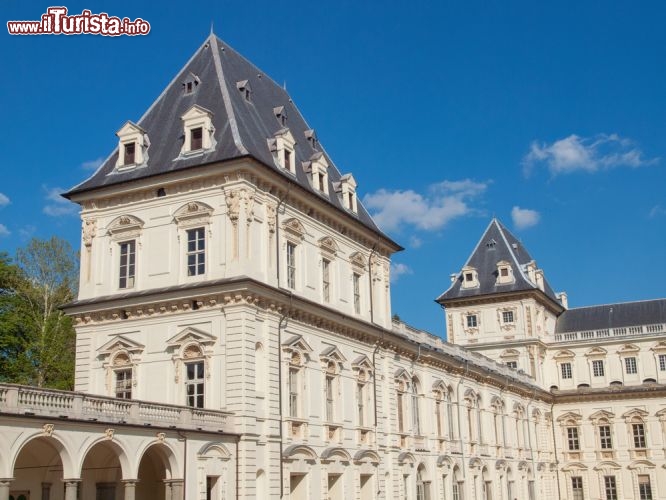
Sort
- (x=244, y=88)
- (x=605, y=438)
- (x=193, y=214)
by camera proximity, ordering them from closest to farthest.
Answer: (x=193, y=214) < (x=244, y=88) < (x=605, y=438)

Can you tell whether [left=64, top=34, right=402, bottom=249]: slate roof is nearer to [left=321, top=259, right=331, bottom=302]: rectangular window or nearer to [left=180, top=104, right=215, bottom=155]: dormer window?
[left=180, top=104, right=215, bottom=155]: dormer window

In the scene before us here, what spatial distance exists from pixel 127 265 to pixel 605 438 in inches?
2003

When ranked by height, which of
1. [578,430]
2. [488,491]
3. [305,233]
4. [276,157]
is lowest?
[488,491]

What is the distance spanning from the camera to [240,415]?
30.5 meters

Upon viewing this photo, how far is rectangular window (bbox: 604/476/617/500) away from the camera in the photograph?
71312mm

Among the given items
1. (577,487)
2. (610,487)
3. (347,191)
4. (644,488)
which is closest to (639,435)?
(644,488)

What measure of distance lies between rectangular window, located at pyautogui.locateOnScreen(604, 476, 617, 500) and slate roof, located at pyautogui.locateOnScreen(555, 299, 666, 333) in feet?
43.8

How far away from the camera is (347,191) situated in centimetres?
4194

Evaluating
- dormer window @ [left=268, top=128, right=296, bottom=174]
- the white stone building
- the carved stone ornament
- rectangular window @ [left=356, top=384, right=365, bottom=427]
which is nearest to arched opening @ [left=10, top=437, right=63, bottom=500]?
the white stone building

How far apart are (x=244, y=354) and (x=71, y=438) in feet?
27.5

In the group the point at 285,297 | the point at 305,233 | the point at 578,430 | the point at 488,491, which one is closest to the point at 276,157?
the point at 305,233

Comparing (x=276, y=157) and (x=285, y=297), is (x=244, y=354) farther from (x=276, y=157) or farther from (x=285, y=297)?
(x=276, y=157)

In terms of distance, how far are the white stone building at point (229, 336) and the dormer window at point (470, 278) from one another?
25.6m

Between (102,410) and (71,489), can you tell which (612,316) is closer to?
(102,410)
